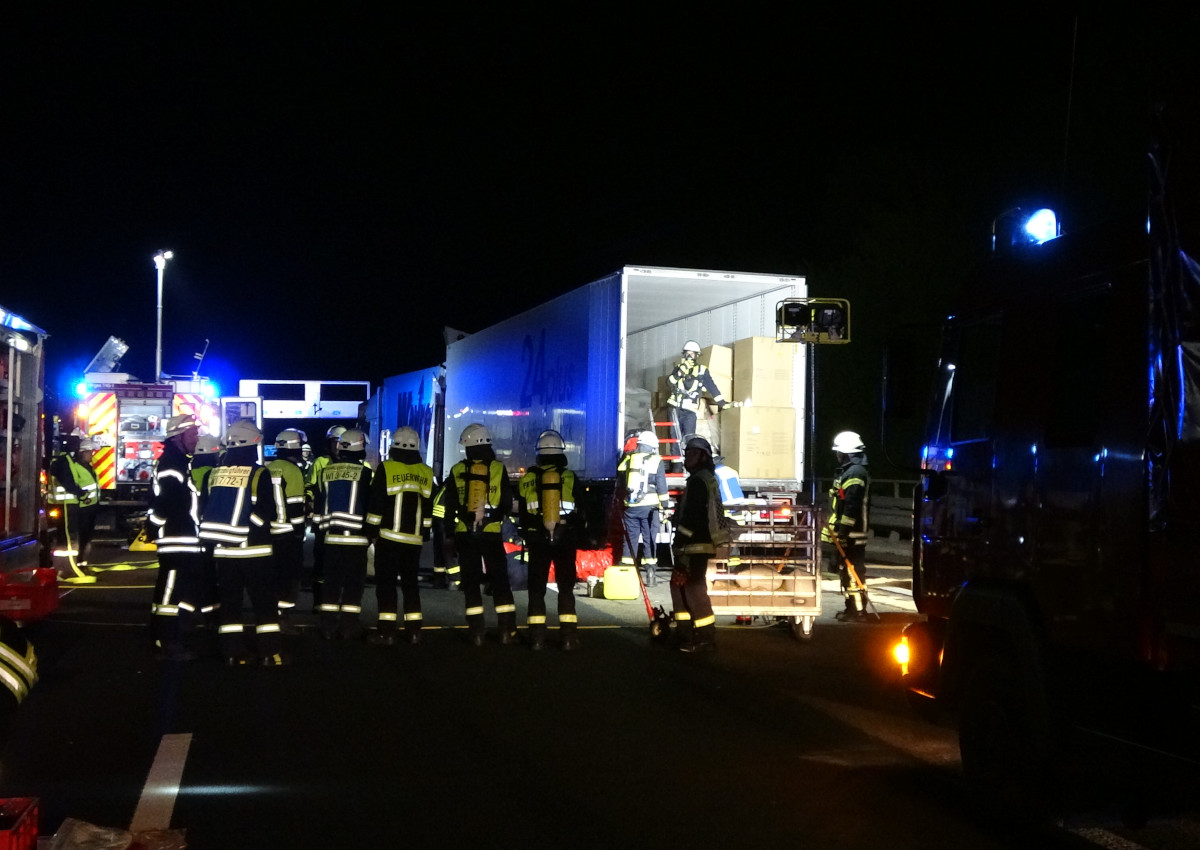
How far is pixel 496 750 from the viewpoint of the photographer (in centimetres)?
729

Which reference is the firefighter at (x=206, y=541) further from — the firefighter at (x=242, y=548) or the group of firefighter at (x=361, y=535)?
the firefighter at (x=242, y=548)

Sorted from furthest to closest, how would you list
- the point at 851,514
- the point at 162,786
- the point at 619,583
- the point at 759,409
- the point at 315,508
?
the point at 759,409
the point at 619,583
the point at 851,514
the point at 315,508
the point at 162,786

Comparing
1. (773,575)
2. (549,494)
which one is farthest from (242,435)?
(773,575)

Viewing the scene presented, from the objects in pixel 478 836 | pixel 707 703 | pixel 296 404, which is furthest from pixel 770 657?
pixel 296 404

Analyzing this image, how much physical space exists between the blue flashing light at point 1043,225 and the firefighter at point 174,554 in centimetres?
692

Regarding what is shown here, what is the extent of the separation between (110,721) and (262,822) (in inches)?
103

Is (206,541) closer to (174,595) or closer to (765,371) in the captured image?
(174,595)

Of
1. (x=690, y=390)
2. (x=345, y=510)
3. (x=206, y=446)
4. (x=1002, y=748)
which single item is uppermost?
(x=690, y=390)

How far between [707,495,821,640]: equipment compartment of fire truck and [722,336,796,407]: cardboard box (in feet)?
11.7

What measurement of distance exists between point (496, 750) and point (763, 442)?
879 cm

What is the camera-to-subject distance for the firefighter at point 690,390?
1565 cm

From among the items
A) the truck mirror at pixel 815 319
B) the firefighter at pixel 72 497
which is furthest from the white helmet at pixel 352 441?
the firefighter at pixel 72 497

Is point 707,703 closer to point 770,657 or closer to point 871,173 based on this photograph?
point 770,657

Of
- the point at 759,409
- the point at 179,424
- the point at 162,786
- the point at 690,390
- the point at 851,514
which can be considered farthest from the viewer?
the point at 690,390
